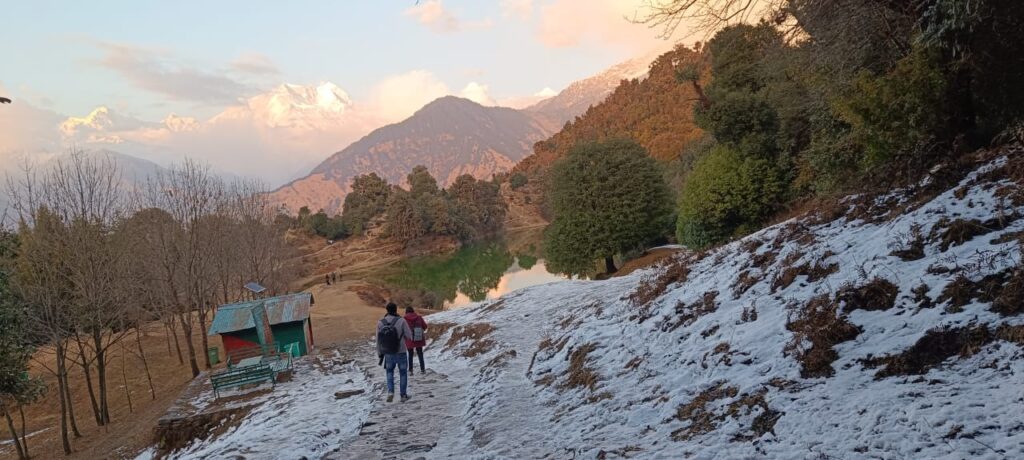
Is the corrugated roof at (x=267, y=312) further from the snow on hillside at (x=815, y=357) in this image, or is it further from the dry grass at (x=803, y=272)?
the dry grass at (x=803, y=272)

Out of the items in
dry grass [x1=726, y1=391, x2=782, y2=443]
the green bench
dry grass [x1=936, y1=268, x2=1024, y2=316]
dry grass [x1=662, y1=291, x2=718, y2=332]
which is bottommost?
the green bench

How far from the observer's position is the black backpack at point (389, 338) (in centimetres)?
1089

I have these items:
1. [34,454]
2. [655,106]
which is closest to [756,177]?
[34,454]

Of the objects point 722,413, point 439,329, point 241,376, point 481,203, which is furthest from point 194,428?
point 481,203

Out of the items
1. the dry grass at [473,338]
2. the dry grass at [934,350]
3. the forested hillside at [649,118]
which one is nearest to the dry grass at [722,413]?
the dry grass at [934,350]

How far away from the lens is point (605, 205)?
1420 inches

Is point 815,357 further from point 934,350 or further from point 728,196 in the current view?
point 728,196

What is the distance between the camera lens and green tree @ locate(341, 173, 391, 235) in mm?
94812

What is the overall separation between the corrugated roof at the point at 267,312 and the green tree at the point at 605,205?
18.6 m

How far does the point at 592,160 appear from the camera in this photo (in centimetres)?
3703

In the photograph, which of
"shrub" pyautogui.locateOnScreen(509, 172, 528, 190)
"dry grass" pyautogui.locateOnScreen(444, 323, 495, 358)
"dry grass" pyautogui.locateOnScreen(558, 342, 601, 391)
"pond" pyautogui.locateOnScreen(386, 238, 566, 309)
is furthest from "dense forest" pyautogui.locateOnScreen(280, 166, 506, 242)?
"dry grass" pyautogui.locateOnScreen(558, 342, 601, 391)

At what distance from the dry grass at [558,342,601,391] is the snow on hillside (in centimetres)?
4

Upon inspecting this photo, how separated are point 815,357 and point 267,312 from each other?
70.4 feet

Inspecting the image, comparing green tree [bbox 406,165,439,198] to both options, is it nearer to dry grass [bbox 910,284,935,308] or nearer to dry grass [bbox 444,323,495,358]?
dry grass [bbox 444,323,495,358]
